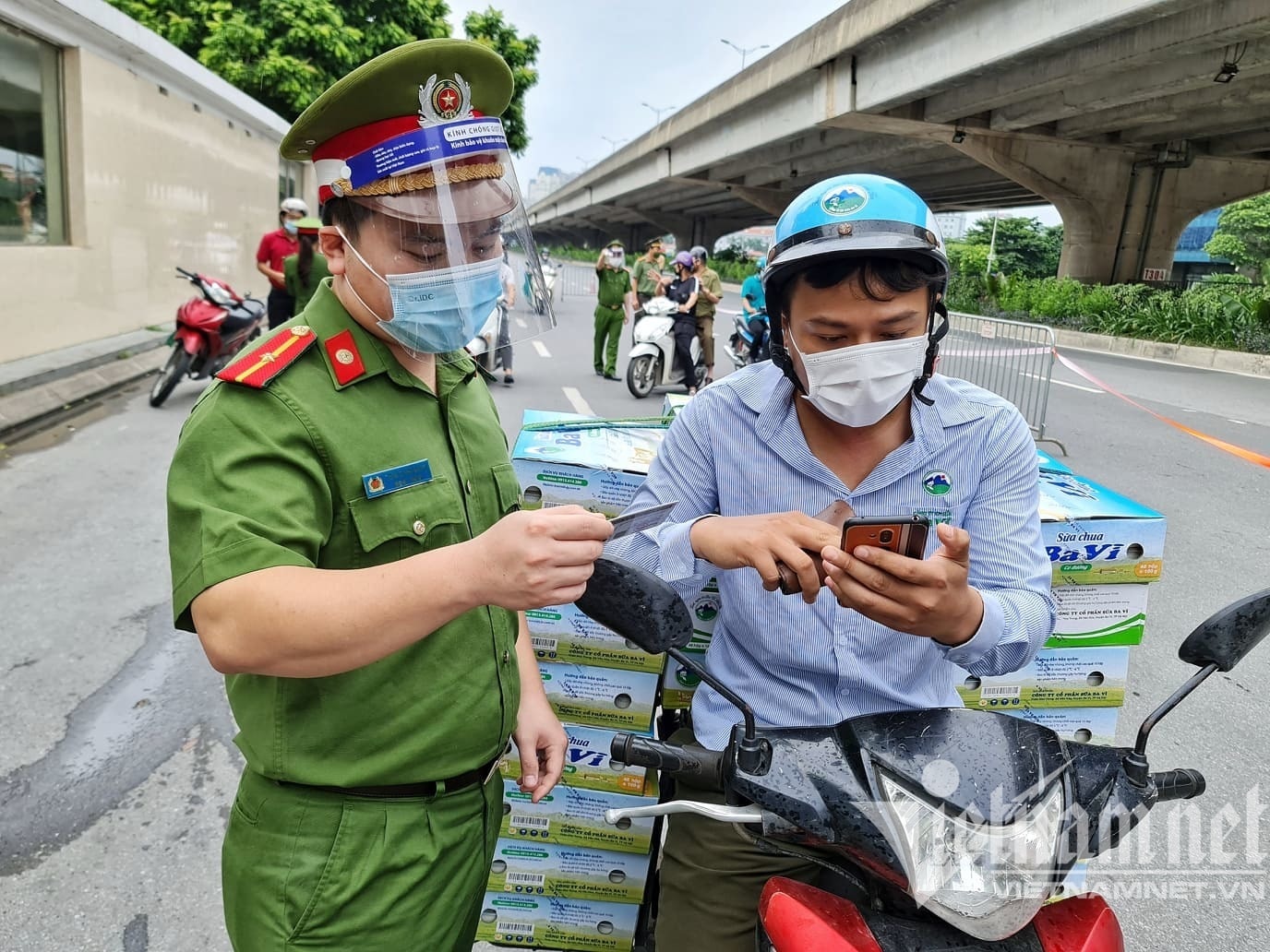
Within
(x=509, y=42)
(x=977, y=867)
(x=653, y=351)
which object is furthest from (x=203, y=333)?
(x=509, y=42)

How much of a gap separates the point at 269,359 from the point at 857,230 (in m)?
0.98

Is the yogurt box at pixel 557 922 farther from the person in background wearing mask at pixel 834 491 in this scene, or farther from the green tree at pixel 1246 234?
the green tree at pixel 1246 234

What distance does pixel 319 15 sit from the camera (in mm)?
20234

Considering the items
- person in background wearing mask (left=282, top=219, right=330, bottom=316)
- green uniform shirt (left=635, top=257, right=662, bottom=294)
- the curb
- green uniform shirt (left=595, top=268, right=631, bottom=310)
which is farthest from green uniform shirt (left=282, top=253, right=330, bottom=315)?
green uniform shirt (left=635, top=257, right=662, bottom=294)

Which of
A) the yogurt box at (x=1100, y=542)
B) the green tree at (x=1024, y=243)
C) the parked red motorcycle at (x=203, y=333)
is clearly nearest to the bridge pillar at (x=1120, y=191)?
the parked red motorcycle at (x=203, y=333)

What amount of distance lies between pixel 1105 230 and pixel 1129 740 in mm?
23509

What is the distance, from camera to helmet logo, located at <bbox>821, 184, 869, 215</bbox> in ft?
5.20

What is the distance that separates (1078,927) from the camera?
1.28m

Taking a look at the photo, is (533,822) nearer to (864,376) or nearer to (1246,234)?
(864,376)

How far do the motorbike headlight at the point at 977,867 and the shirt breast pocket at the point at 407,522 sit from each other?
30.3 inches

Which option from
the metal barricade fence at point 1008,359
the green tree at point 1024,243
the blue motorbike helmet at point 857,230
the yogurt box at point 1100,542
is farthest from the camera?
the green tree at point 1024,243

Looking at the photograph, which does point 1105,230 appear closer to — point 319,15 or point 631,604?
point 319,15

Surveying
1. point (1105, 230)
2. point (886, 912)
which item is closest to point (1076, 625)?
point (886, 912)

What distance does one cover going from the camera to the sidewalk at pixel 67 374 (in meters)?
7.71
